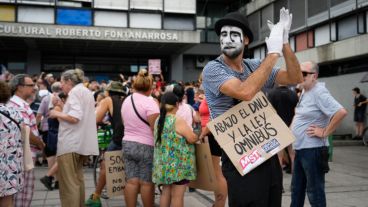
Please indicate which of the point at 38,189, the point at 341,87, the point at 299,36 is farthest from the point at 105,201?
the point at 299,36

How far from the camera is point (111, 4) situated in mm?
20203

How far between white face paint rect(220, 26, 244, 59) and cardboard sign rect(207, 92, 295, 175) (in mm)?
328

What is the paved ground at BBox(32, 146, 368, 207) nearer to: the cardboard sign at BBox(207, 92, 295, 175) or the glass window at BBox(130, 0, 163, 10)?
the cardboard sign at BBox(207, 92, 295, 175)

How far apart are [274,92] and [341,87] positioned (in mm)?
9694

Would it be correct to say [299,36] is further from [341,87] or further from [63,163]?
[63,163]

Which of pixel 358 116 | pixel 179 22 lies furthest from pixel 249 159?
pixel 179 22

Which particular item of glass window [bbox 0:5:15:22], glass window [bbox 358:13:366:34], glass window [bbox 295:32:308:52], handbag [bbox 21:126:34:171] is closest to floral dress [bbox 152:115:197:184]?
handbag [bbox 21:126:34:171]

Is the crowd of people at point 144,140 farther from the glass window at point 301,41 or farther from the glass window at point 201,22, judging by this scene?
the glass window at point 201,22

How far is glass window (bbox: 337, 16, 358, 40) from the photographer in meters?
15.5

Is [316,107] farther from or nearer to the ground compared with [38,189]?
farther from the ground

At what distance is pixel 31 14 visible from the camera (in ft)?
63.5

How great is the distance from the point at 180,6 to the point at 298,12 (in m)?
5.56

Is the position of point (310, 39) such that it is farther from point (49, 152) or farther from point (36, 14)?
point (49, 152)

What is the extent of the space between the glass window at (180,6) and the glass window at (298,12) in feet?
15.4
